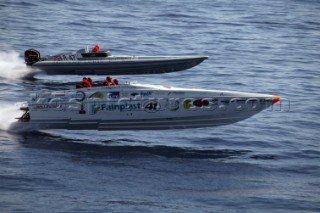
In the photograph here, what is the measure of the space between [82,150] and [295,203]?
31.8 feet

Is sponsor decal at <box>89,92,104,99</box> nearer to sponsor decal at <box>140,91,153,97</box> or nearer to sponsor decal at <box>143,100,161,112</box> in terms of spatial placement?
sponsor decal at <box>140,91,153,97</box>

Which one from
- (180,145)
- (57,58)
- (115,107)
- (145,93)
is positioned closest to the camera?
(145,93)

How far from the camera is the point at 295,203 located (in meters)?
22.5

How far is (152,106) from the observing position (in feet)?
87.2

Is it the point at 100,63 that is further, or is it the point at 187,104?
the point at 100,63

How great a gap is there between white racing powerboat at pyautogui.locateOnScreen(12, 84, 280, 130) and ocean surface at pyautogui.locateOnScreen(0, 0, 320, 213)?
4.02ft

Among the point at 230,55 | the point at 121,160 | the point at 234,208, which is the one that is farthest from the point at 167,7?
the point at 234,208

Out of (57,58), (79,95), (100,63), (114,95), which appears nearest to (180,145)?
(114,95)

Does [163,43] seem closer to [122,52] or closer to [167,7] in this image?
[122,52]

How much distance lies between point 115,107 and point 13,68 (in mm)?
17064

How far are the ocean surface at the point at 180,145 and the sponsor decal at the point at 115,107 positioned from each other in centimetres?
186

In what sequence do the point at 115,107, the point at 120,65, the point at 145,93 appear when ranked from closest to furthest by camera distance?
the point at 145,93
the point at 115,107
the point at 120,65

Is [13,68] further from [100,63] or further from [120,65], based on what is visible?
[120,65]

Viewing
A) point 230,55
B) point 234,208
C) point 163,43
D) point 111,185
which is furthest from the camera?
point 163,43
